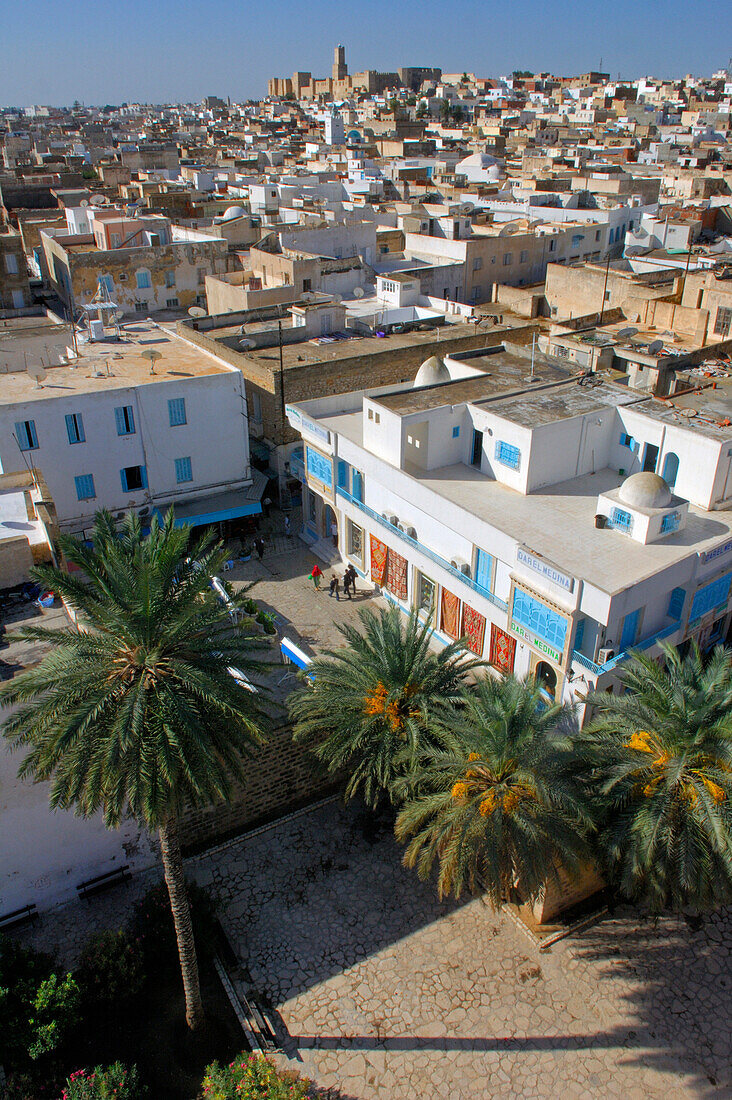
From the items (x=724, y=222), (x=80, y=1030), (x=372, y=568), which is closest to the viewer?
(x=80, y=1030)

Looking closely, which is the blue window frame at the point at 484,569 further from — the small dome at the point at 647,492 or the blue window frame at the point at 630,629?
the small dome at the point at 647,492

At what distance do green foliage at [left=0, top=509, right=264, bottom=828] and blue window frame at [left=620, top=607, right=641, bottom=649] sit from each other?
29.9ft

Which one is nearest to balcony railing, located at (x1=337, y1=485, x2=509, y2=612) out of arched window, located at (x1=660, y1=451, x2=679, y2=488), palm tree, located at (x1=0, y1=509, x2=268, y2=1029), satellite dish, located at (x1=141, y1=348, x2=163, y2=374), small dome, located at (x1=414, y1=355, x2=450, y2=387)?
small dome, located at (x1=414, y1=355, x2=450, y2=387)

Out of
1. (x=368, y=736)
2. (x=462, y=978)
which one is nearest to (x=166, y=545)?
(x=368, y=736)

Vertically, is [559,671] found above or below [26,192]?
below

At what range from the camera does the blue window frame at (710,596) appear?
1816 centimetres

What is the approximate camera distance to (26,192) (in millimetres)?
69812

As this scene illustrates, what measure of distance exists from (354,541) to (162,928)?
1357 cm

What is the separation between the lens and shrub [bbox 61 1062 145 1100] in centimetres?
1147

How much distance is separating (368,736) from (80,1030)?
694 centimetres

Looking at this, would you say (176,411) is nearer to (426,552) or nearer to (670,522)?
(426,552)

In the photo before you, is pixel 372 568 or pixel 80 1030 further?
pixel 372 568

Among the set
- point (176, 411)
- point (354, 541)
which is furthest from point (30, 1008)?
point (176, 411)

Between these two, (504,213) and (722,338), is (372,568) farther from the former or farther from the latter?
(504,213)
